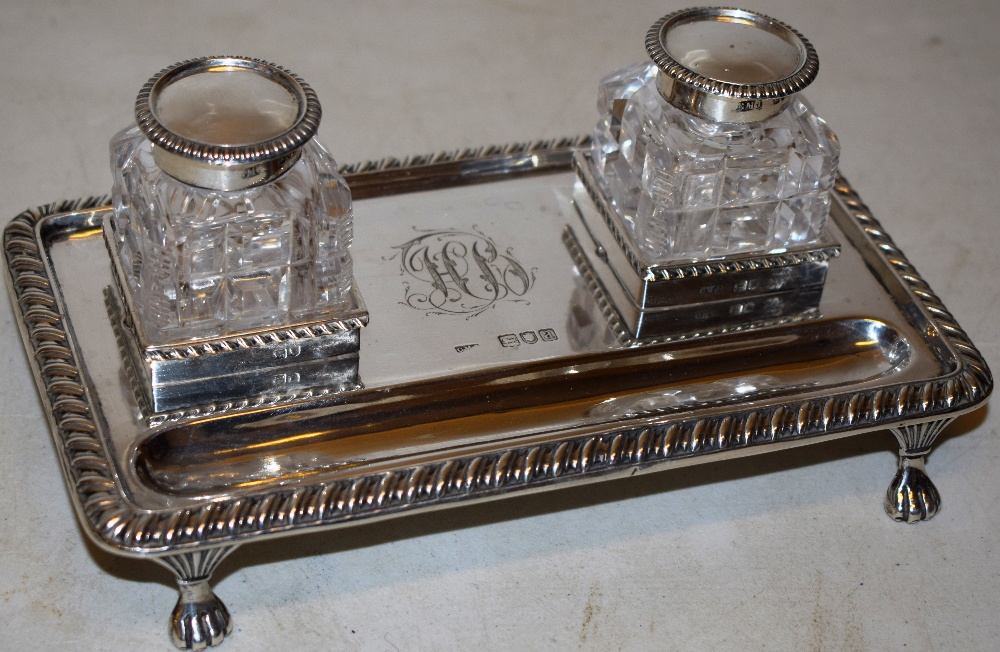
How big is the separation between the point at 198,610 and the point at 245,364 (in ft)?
1.03

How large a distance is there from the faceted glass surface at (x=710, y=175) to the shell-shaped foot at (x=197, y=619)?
741 mm

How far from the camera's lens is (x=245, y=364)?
171 cm

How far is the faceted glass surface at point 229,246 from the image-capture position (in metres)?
1.62

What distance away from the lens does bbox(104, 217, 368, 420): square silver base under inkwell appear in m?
1.69

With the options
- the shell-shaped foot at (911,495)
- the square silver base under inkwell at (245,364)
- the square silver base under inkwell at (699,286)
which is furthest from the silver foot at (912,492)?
the square silver base under inkwell at (245,364)

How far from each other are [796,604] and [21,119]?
1.66m

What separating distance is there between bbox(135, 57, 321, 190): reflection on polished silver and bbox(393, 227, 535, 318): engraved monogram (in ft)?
1.13

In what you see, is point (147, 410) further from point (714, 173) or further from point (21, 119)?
point (21, 119)

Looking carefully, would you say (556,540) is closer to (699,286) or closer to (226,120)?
(699,286)

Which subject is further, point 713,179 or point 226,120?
point 713,179

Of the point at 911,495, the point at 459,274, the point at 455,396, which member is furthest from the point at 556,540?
the point at 911,495

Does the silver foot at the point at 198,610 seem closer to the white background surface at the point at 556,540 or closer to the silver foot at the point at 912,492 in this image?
the white background surface at the point at 556,540

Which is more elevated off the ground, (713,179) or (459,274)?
(713,179)

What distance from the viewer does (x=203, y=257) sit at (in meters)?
1.65
